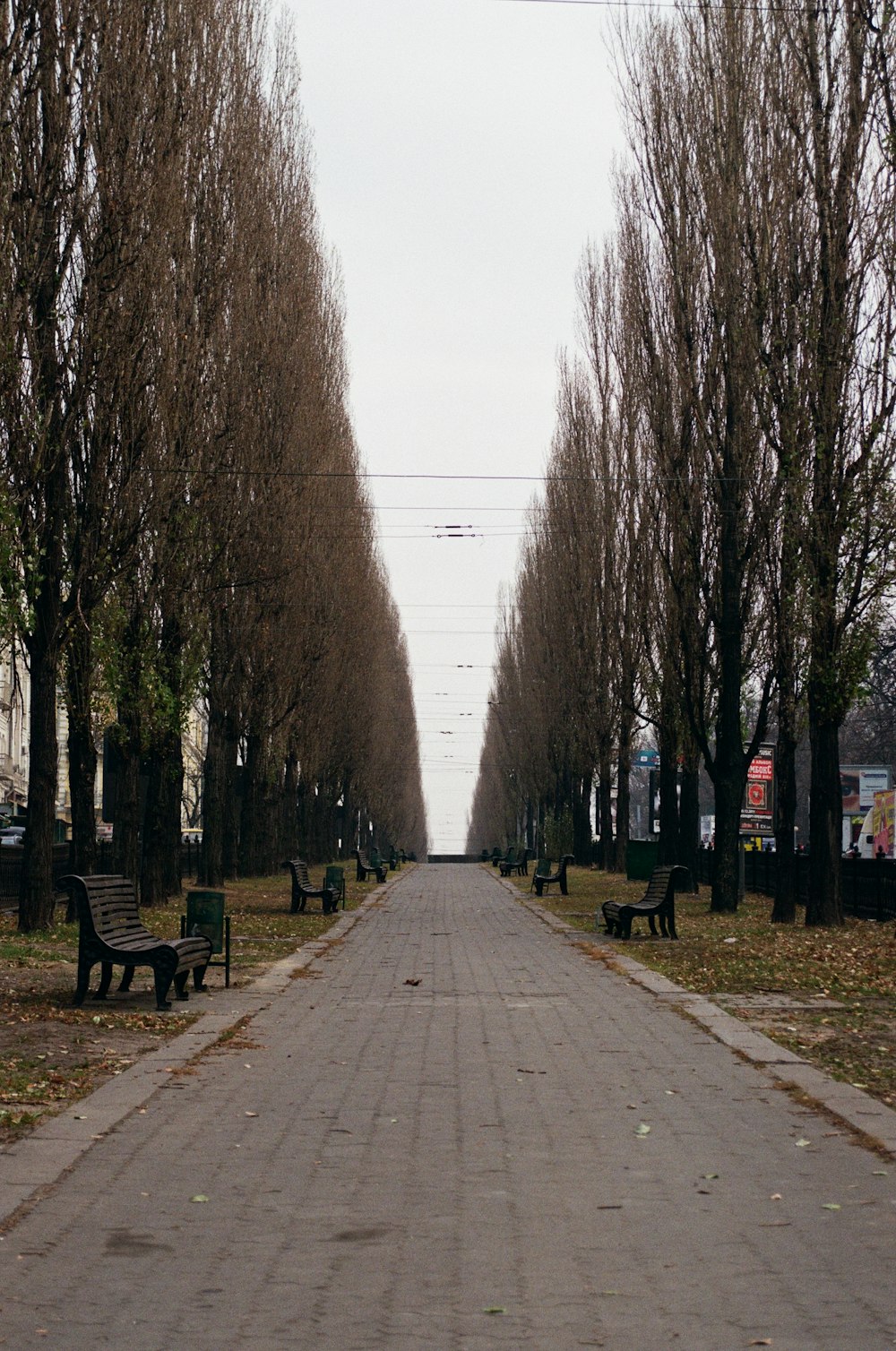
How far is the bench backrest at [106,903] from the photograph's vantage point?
13.1m

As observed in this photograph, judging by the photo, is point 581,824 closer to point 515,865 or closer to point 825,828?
point 515,865

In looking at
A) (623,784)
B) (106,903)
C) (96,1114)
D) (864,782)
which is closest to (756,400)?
(106,903)

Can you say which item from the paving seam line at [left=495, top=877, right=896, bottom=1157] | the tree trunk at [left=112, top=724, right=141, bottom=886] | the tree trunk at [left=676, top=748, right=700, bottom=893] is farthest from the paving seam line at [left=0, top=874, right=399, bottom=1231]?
the tree trunk at [left=676, top=748, right=700, bottom=893]

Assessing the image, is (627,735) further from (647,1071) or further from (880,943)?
(647,1071)

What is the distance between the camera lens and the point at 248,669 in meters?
37.0

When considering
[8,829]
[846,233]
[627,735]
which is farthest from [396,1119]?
[8,829]

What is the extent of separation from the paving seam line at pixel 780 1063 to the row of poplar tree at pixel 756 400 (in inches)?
294

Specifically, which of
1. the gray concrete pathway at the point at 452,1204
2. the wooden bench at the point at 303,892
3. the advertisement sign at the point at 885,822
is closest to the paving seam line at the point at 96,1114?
the gray concrete pathway at the point at 452,1204

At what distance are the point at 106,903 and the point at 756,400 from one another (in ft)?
48.5

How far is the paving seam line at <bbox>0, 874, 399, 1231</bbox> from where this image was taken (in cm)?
675

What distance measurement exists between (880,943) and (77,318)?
1221 centimetres

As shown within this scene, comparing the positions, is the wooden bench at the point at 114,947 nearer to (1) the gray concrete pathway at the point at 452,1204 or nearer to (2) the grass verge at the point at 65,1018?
(2) the grass verge at the point at 65,1018

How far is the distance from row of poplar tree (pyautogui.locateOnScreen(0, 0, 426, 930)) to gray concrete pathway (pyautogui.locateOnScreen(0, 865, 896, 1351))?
10808mm

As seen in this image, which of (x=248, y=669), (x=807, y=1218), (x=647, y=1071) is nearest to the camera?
(x=807, y=1218)
